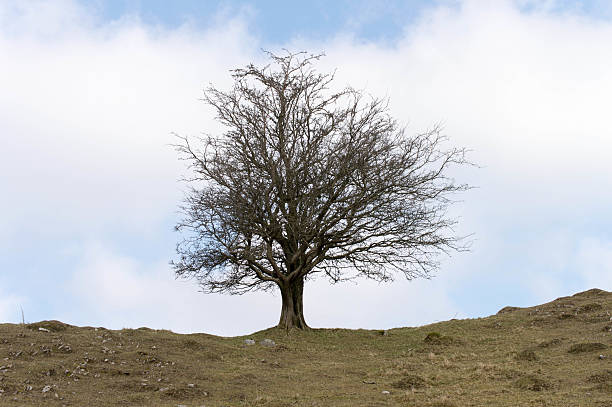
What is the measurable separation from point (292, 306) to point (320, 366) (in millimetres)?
6157

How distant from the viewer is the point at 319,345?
81.0 feet

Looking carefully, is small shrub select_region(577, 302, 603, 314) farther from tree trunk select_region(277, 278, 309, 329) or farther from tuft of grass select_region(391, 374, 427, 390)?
tuft of grass select_region(391, 374, 427, 390)

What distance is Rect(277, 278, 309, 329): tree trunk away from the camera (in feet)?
88.0

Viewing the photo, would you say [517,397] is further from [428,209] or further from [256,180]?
[256,180]

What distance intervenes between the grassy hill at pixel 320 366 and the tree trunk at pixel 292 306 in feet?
2.58

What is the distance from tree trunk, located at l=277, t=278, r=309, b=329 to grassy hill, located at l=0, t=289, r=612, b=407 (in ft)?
2.58

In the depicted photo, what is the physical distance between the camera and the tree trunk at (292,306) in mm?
26812

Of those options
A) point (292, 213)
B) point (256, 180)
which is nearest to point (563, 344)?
point (292, 213)

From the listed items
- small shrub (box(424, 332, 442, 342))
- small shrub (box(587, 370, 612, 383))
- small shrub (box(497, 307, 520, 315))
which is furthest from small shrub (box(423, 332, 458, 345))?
small shrub (box(497, 307, 520, 315))

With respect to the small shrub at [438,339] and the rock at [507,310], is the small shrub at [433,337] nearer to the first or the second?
the small shrub at [438,339]

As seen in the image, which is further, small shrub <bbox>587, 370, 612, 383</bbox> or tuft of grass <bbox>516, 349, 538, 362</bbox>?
tuft of grass <bbox>516, 349, 538, 362</bbox>

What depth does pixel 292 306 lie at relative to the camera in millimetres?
27031

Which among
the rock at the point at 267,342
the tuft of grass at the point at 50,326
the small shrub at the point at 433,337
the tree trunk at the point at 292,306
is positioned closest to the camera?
the tuft of grass at the point at 50,326

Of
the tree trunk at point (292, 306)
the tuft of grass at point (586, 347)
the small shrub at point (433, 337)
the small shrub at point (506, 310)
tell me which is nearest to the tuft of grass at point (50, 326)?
the tree trunk at point (292, 306)
